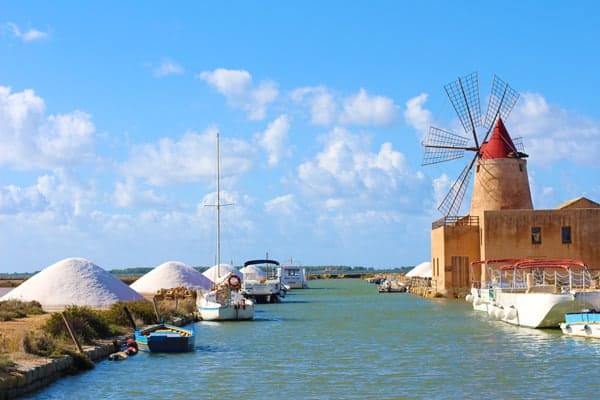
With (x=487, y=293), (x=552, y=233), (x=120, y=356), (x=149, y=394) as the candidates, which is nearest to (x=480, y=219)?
(x=552, y=233)

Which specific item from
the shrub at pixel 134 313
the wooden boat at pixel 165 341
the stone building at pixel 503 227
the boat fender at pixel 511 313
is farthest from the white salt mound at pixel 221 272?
the wooden boat at pixel 165 341

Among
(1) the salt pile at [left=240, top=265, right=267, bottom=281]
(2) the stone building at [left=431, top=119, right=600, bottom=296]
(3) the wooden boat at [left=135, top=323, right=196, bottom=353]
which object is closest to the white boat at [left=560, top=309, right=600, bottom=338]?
(3) the wooden boat at [left=135, top=323, right=196, bottom=353]

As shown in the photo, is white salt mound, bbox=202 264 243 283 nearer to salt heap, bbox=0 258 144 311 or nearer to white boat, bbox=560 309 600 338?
salt heap, bbox=0 258 144 311

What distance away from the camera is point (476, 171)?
44781 millimetres

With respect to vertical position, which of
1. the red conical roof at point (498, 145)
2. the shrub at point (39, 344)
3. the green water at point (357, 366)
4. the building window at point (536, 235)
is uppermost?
the red conical roof at point (498, 145)

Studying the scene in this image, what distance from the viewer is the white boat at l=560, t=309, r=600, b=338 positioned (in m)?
21.3

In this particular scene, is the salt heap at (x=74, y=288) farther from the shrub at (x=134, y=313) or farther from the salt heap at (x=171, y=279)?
the salt heap at (x=171, y=279)

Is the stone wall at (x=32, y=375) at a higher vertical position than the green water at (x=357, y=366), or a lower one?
higher

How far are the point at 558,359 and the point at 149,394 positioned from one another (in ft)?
27.8

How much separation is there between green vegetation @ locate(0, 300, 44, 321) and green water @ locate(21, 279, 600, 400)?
191 inches

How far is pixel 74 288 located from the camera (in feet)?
94.5

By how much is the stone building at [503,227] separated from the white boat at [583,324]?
18.3 m

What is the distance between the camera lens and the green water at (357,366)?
14.3 m

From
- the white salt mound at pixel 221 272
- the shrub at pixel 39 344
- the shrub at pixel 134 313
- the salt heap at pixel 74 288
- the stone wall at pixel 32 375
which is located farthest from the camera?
the white salt mound at pixel 221 272
